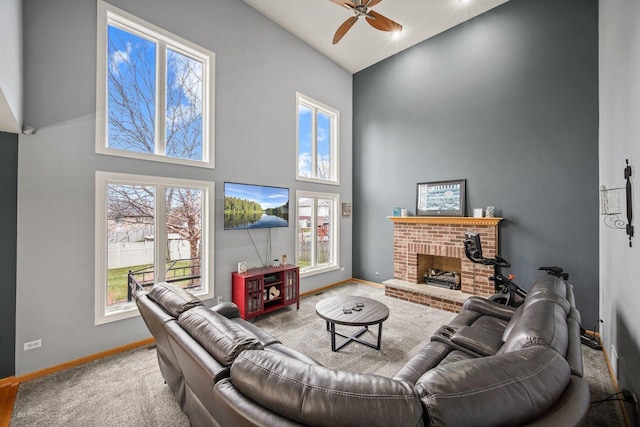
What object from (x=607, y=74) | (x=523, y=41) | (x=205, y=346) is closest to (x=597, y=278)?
(x=607, y=74)

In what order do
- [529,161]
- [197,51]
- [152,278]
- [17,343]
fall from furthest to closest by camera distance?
[529,161], [197,51], [152,278], [17,343]

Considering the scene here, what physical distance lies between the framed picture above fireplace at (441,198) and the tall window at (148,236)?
3.73 m

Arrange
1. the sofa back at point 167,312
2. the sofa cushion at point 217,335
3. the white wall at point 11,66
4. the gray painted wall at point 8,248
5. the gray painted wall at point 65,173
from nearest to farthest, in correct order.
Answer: the sofa cushion at point 217,335 → the white wall at point 11,66 → the sofa back at point 167,312 → the gray painted wall at point 8,248 → the gray painted wall at point 65,173

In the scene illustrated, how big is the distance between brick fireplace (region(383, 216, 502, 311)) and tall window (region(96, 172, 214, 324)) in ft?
11.2

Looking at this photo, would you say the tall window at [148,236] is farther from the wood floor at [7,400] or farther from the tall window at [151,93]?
the wood floor at [7,400]

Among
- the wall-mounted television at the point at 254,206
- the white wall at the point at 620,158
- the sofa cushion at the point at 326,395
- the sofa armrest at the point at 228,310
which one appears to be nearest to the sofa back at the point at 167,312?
the sofa armrest at the point at 228,310

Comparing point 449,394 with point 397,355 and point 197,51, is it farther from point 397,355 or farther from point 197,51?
point 197,51

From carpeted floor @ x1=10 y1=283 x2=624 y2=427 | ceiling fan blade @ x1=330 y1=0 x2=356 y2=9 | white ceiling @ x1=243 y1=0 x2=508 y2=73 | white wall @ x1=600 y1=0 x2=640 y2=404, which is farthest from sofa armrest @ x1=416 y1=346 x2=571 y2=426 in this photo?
white ceiling @ x1=243 y1=0 x2=508 y2=73

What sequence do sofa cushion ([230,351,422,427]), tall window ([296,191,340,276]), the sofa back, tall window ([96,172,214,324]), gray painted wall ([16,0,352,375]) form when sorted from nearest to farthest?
1. sofa cushion ([230,351,422,427])
2. the sofa back
3. gray painted wall ([16,0,352,375])
4. tall window ([96,172,214,324])
5. tall window ([296,191,340,276])

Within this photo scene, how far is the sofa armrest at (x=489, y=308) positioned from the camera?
278 cm

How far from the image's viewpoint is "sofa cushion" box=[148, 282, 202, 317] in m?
1.92

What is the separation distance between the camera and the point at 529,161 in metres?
4.06

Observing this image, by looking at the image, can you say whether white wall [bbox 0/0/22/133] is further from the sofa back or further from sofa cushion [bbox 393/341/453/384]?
sofa cushion [bbox 393/341/453/384]

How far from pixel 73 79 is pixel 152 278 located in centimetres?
236
